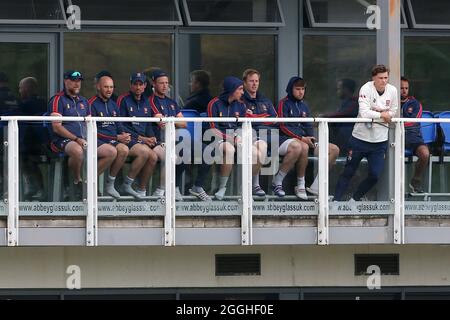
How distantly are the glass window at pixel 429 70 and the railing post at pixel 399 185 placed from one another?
153 inches

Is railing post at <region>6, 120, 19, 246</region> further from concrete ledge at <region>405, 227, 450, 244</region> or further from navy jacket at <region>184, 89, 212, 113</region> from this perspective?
concrete ledge at <region>405, 227, 450, 244</region>

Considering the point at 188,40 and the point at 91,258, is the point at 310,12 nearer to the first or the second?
the point at 188,40

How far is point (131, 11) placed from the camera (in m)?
19.8

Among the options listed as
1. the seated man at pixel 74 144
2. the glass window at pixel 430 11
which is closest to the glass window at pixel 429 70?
the glass window at pixel 430 11

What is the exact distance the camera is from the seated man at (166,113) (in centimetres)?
1627

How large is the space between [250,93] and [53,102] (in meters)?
2.32

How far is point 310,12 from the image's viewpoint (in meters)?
20.2

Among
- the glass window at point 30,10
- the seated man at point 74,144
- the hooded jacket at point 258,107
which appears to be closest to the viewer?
the seated man at point 74,144

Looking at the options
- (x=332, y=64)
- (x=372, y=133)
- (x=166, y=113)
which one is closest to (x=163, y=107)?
(x=166, y=113)

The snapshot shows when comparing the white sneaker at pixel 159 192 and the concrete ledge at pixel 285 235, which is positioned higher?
the white sneaker at pixel 159 192

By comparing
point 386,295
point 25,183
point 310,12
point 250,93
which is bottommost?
A: point 386,295

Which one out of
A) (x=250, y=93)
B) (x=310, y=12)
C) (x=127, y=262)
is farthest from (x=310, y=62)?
(x=127, y=262)

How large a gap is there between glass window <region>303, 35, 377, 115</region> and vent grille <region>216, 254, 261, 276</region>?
3.48 meters

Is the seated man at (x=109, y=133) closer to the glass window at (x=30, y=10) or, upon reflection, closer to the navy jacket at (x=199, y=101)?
the navy jacket at (x=199, y=101)
